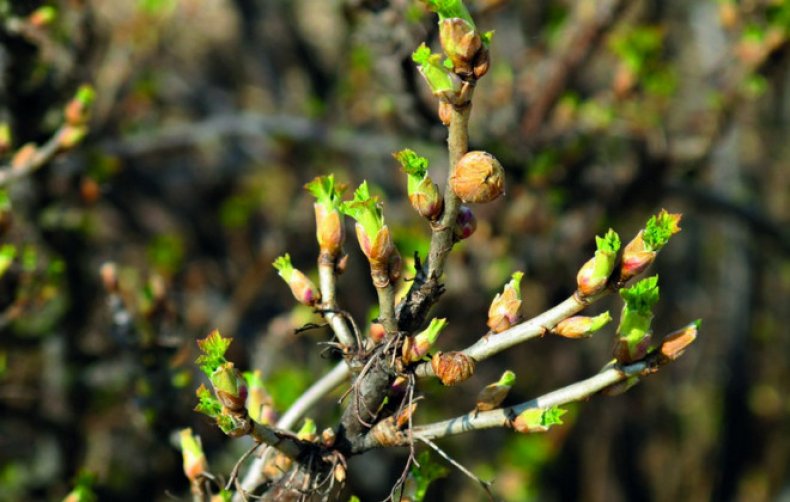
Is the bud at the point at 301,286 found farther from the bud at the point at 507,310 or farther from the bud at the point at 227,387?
the bud at the point at 507,310

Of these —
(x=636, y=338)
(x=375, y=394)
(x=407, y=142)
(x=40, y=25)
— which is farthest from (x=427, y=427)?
(x=407, y=142)

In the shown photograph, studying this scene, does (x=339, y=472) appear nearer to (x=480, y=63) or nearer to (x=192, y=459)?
(x=192, y=459)

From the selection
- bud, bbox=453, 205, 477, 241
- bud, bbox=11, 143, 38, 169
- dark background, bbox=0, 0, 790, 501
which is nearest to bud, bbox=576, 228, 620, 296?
bud, bbox=453, 205, 477, 241

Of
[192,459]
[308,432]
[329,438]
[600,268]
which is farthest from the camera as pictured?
[192,459]

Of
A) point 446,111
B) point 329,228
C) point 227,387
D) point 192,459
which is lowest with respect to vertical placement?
point 192,459

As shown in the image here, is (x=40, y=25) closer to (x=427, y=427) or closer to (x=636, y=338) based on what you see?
(x=427, y=427)

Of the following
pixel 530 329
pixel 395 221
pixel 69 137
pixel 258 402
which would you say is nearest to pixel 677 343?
pixel 530 329

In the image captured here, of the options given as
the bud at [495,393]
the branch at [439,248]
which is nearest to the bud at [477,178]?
the branch at [439,248]
